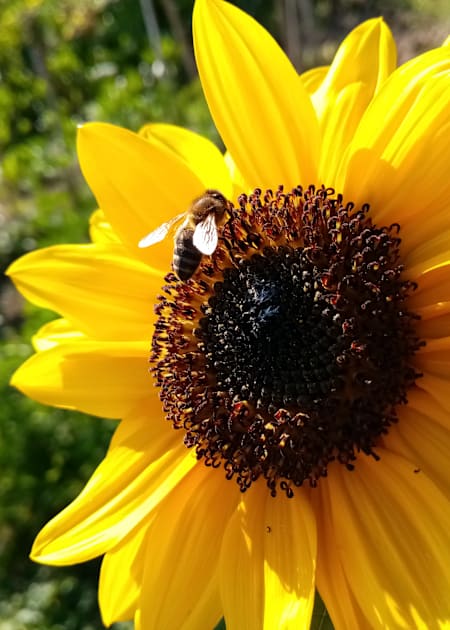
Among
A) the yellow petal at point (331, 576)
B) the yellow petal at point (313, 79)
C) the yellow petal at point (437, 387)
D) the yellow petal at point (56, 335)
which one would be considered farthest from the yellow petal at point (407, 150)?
the yellow petal at point (56, 335)

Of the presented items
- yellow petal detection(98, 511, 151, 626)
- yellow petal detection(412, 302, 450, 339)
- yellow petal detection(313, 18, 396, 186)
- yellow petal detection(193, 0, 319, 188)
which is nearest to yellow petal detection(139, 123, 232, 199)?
yellow petal detection(193, 0, 319, 188)

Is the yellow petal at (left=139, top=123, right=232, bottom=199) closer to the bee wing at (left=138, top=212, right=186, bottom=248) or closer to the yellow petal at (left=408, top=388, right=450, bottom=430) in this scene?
the bee wing at (left=138, top=212, right=186, bottom=248)

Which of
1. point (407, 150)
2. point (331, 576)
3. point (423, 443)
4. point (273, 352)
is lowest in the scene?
point (331, 576)

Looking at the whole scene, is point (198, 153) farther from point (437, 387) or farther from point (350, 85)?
point (437, 387)

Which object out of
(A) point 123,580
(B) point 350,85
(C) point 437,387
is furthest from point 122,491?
(B) point 350,85

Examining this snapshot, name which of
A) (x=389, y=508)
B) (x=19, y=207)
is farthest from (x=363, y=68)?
(x=19, y=207)

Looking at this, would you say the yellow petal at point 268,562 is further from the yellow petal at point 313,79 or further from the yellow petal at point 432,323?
the yellow petal at point 313,79
